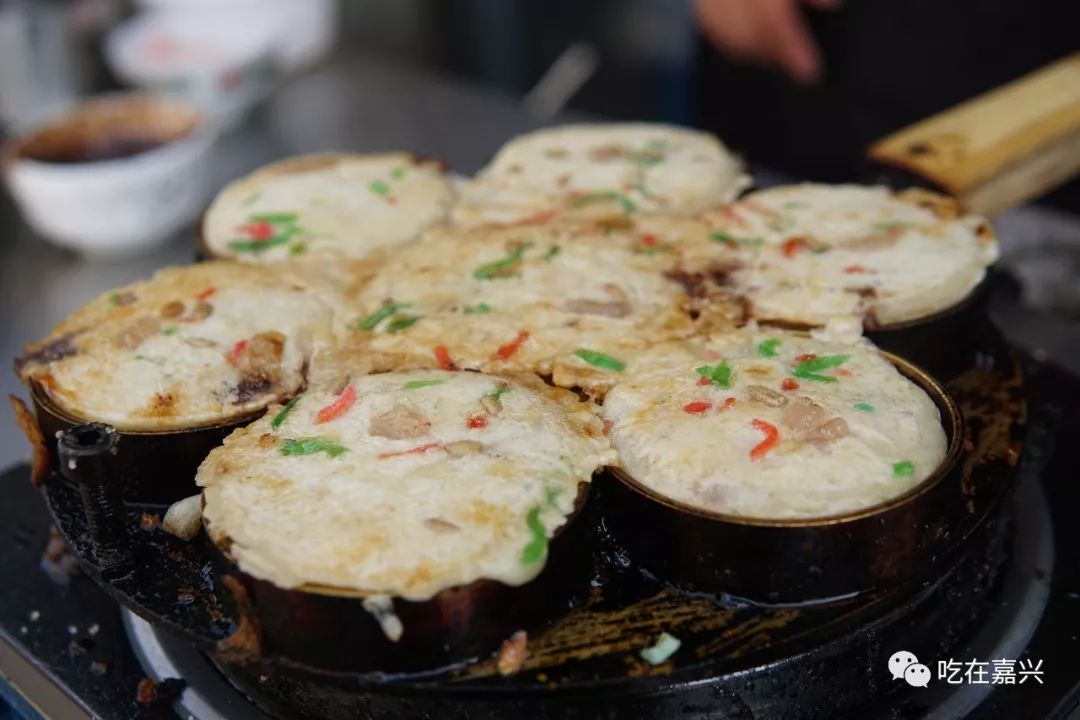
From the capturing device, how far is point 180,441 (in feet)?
6.92

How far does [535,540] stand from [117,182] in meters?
2.69

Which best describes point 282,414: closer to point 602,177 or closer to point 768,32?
point 602,177

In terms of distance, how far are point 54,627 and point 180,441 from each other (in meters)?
0.50

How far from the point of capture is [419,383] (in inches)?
85.2

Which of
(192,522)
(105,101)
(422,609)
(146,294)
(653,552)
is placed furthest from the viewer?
(105,101)

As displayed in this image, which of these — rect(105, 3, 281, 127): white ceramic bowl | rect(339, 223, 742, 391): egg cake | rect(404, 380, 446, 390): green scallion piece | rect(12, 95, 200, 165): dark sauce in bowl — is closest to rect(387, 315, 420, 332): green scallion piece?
rect(339, 223, 742, 391): egg cake

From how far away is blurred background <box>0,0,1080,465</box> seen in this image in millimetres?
3984

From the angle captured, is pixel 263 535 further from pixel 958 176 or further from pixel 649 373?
pixel 958 176

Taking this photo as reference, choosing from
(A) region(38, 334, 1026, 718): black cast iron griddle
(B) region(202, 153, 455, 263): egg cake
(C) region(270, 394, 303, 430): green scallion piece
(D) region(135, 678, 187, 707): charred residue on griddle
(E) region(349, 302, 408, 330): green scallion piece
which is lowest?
(D) region(135, 678, 187, 707): charred residue on griddle

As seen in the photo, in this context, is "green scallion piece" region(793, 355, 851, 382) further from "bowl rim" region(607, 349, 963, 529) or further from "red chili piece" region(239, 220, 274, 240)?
"red chili piece" region(239, 220, 274, 240)

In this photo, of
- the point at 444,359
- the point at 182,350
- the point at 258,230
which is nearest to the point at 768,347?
the point at 444,359

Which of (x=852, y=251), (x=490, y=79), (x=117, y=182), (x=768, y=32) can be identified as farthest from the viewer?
(x=490, y=79)

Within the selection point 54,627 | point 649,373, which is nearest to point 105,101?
point 54,627

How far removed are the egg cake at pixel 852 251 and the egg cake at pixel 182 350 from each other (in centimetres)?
100
